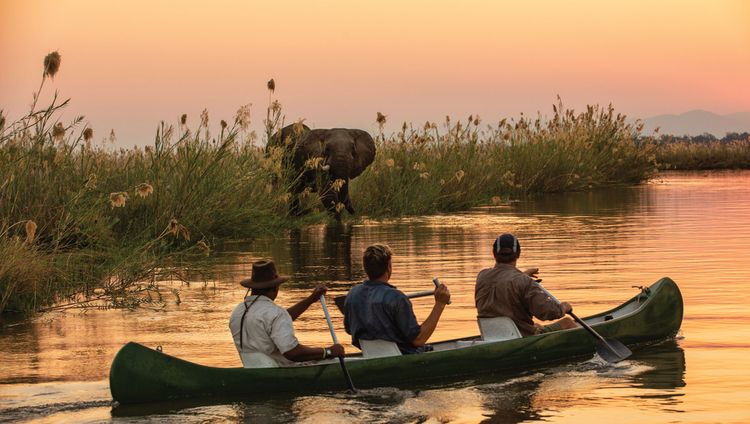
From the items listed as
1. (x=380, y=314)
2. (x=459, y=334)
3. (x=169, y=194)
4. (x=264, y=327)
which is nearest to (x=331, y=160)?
(x=169, y=194)

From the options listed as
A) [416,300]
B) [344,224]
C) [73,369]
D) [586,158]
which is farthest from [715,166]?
[73,369]

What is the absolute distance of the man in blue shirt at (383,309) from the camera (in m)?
11.1

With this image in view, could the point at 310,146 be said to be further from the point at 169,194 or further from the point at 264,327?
the point at 264,327

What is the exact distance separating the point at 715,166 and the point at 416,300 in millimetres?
57444

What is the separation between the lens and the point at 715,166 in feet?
→ 234

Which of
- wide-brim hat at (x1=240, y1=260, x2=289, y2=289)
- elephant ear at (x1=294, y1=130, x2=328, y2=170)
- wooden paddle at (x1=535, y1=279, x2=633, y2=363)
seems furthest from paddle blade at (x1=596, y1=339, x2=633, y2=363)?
elephant ear at (x1=294, y1=130, x2=328, y2=170)

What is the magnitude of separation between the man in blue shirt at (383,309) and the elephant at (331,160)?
17.6 metres

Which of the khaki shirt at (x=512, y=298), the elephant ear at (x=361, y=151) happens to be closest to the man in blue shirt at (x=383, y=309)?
the khaki shirt at (x=512, y=298)

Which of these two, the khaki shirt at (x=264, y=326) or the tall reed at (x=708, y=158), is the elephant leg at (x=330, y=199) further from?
the tall reed at (x=708, y=158)

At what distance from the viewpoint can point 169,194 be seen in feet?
73.1

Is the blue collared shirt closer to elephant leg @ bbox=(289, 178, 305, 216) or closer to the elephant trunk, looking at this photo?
elephant leg @ bbox=(289, 178, 305, 216)

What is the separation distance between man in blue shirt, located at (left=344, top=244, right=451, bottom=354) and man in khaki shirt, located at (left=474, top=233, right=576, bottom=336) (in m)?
0.93

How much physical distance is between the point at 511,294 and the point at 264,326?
7.86 ft

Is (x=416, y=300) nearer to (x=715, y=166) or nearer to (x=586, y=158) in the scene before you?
(x=586, y=158)
